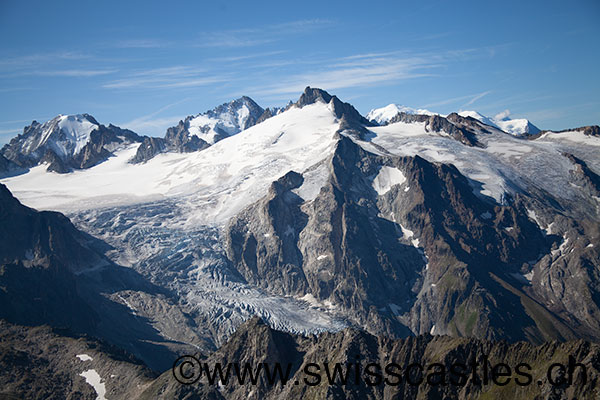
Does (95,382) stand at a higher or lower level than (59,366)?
lower

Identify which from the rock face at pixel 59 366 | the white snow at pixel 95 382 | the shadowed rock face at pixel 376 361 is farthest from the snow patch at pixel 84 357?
the shadowed rock face at pixel 376 361

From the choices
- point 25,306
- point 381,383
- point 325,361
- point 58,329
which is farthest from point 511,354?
point 25,306

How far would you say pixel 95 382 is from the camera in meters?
139

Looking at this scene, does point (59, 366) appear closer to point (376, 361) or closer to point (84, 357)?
point (84, 357)

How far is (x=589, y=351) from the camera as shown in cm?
9438

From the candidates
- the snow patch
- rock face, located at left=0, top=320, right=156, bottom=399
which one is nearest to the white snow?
rock face, located at left=0, top=320, right=156, bottom=399

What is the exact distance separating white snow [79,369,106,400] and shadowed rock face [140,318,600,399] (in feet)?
42.7

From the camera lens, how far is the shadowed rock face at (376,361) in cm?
9762

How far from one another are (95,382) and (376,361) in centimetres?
7250

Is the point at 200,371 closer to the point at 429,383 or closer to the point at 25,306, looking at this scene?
the point at 429,383

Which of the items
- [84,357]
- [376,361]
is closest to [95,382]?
[84,357]

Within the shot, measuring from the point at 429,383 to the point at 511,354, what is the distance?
1675 centimetres

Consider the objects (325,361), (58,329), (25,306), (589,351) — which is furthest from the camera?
(25,306)

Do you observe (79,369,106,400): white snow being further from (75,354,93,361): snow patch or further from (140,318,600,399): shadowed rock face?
(140,318,600,399): shadowed rock face
